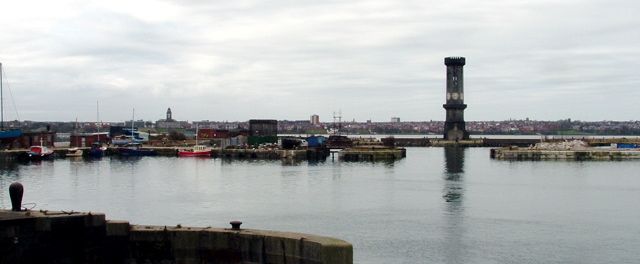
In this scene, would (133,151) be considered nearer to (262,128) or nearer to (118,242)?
(262,128)

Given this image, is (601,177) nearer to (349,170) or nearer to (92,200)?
(349,170)

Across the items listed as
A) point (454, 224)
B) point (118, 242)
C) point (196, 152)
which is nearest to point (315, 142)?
point (196, 152)

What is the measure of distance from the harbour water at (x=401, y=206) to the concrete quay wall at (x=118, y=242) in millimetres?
11637

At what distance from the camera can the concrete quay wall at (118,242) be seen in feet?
66.2

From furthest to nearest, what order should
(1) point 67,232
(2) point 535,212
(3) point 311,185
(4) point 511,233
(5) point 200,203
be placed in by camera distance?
(3) point 311,185 → (5) point 200,203 → (2) point 535,212 → (4) point 511,233 → (1) point 67,232

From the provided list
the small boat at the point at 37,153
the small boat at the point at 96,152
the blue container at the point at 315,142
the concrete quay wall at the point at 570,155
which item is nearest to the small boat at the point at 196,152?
the small boat at the point at 96,152

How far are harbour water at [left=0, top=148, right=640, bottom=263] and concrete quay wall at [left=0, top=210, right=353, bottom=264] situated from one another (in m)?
11.6

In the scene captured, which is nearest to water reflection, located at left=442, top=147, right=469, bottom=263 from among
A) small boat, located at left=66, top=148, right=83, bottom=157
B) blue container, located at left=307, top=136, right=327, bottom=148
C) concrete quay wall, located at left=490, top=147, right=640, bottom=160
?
concrete quay wall, located at left=490, top=147, right=640, bottom=160

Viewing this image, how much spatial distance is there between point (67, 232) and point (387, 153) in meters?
113

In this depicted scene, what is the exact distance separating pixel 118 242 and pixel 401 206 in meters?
32.3

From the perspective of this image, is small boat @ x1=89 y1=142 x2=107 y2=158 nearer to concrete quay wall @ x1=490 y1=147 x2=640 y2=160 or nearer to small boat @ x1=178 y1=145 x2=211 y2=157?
small boat @ x1=178 y1=145 x2=211 y2=157

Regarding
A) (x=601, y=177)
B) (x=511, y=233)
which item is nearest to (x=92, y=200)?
(x=511, y=233)

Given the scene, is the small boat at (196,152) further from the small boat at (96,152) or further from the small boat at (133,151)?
the small boat at (96,152)

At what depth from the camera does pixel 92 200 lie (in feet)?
181
